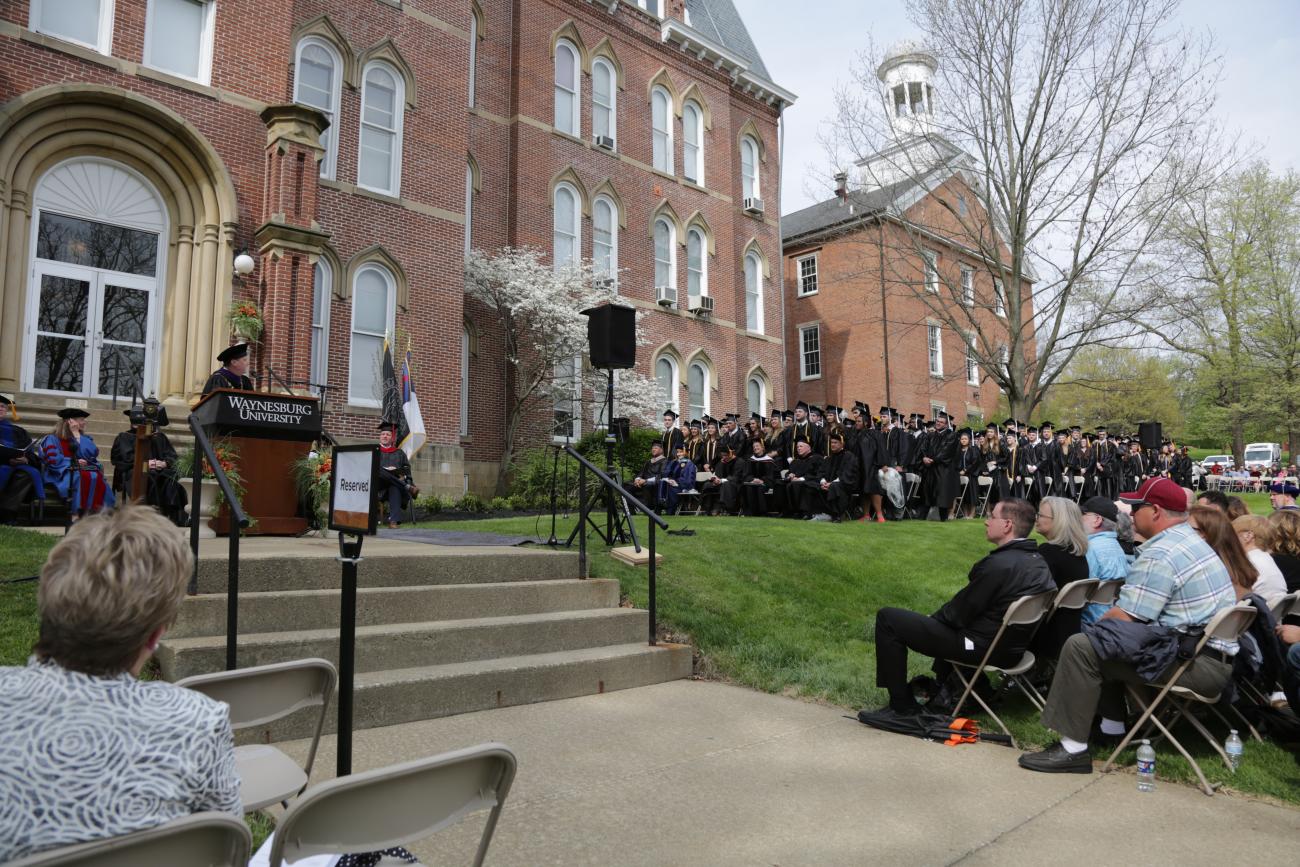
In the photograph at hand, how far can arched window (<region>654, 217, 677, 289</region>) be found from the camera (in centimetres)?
2592

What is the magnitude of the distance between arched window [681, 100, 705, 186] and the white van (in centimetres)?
3597

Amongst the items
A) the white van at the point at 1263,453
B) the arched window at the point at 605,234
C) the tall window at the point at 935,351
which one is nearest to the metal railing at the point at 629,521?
the arched window at the point at 605,234

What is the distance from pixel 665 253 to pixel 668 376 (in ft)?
12.9

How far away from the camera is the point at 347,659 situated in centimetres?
327

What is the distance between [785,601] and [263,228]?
11677 mm

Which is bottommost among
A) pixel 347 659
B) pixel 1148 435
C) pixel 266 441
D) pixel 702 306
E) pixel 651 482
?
pixel 347 659

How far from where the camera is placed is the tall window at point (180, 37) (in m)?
14.4

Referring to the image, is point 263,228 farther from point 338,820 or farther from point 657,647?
point 338,820

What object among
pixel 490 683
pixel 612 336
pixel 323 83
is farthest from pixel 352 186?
pixel 490 683

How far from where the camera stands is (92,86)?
13.1m

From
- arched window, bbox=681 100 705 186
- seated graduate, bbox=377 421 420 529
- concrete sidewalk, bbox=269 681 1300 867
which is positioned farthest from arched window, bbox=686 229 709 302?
concrete sidewalk, bbox=269 681 1300 867

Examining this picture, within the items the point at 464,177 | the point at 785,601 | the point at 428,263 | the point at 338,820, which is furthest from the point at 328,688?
the point at 464,177

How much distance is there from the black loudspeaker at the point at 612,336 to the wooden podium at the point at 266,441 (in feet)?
10.3

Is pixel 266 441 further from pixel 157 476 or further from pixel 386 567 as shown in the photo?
pixel 386 567
